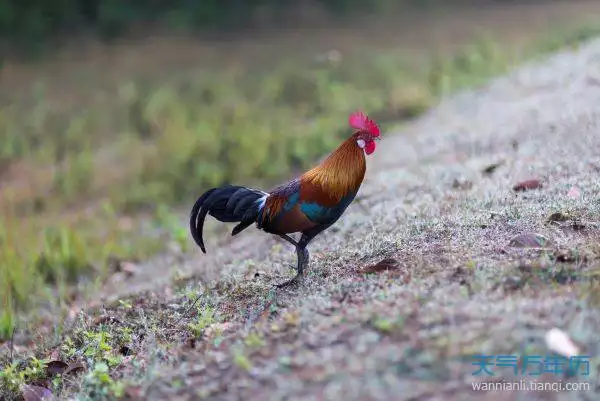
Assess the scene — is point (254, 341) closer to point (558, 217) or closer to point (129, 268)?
point (558, 217)

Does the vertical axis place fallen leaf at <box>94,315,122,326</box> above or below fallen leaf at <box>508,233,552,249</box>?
below

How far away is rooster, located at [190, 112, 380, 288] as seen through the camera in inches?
165

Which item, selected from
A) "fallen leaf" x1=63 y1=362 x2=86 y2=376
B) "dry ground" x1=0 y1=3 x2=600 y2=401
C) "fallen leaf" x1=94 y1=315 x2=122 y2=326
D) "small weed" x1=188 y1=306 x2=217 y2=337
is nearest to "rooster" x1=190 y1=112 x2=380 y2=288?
"dry ground" x1=0 y1=3 x2=600 y2=401

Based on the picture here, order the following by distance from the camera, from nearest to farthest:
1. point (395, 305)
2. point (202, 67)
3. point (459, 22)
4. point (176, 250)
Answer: point (395, 305)
point (176, 250)
point (202, 67)
point (459, 22)

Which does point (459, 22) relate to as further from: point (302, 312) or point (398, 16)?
point (302, 312)

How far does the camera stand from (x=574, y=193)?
4777 mm

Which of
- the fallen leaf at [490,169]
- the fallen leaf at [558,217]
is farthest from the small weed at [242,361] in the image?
the fallen leaf at [490,169]

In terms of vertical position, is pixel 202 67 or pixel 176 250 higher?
pixel 202 67

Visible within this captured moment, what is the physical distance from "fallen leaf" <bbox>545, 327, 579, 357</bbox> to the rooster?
150 centimetres

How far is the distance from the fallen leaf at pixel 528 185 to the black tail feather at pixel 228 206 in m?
1.91

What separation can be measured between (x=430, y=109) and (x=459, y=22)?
263 inches

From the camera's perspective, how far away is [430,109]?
34.9 ft

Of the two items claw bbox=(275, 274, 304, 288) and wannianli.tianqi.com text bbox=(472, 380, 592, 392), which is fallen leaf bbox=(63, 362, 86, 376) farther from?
wannianli.tianqi.com text bbox=(472, 380, 592, 392)

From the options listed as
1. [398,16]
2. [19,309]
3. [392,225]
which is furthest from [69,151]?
[398,16]
